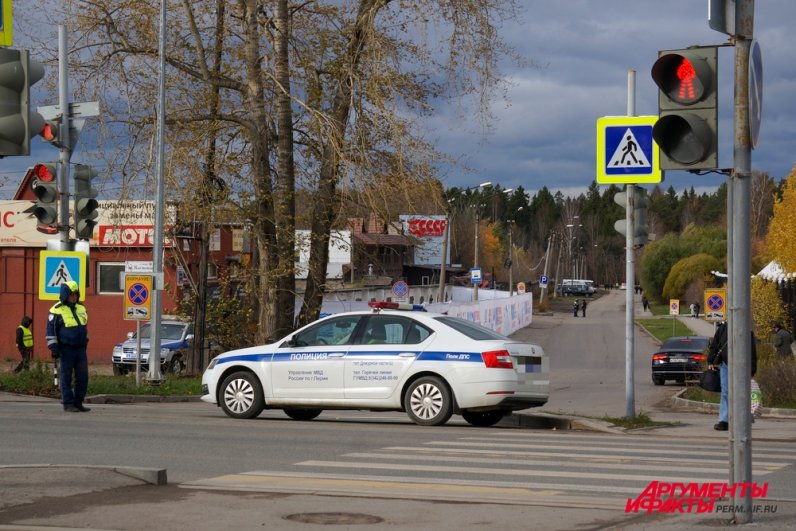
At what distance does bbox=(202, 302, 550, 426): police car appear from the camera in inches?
602

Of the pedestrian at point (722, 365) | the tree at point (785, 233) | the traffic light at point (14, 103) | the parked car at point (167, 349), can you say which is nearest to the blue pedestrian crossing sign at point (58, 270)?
the pedestrian at point (722, 365)

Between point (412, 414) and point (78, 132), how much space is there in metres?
10.0

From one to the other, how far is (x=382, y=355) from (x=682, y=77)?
9115 millimetres

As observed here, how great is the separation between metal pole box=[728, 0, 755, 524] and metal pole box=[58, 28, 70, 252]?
15592 mm

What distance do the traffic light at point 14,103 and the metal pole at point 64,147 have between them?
Answer: 1297 centimetres

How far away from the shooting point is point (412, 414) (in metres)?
15.6

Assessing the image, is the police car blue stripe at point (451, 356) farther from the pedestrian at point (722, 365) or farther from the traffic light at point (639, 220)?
the pedestrian at point (722, 365)

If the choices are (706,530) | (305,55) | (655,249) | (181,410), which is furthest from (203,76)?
(655,249)

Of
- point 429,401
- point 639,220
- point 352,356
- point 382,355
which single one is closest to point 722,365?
point 639,220

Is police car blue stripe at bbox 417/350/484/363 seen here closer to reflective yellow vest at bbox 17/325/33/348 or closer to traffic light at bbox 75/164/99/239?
traffic light at bbox 75/164/99/239

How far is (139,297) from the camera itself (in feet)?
78.9

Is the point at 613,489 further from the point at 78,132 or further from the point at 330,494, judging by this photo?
the point at 78,132

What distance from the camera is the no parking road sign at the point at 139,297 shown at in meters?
23.9

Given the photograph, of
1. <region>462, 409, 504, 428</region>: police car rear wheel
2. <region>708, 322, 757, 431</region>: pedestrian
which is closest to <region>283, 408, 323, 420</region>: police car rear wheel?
<region>462, 409, 504, 428</region>: police car rear wheel
